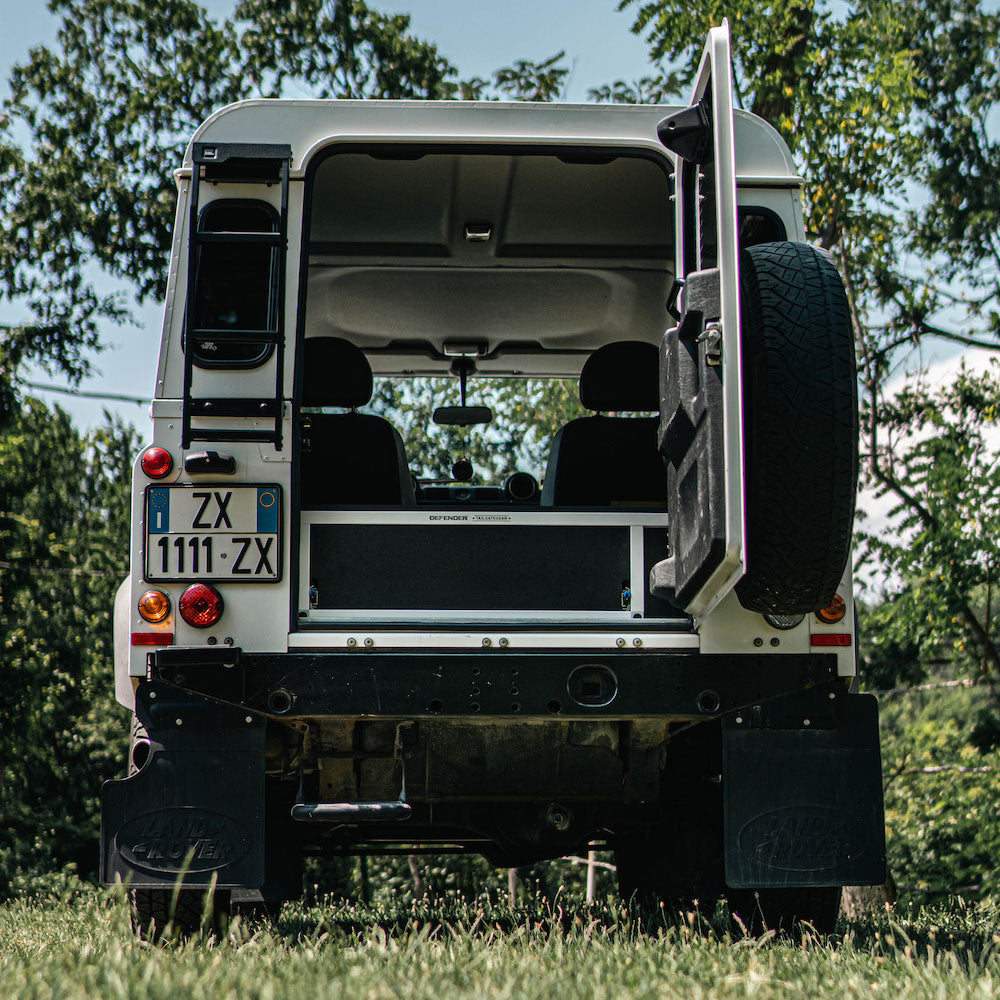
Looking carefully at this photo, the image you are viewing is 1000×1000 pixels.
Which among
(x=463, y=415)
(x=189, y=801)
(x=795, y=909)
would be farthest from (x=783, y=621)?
(x=463, y=415)

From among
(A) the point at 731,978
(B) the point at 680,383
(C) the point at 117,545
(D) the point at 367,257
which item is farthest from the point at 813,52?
(C) the point at 117,545

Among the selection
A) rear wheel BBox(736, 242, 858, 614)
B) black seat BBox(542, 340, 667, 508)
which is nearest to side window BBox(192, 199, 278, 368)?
black seat BBox(542, 340, 667, 508)

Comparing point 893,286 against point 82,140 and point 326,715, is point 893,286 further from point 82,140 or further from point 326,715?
point 326,715

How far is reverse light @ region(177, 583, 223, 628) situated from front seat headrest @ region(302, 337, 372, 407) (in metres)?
1.12

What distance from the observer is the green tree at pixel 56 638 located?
17484 millimetres

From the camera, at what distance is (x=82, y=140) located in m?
18.2

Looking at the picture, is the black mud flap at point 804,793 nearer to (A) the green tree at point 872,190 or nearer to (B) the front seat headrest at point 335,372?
(B) the front seat headrest at point 335,372

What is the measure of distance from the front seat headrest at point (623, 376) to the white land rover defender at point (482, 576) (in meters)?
0.56

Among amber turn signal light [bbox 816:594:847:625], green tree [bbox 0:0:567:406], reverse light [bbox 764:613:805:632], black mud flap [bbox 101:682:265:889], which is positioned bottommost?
black mud flap [bbox 101:682:265:889]

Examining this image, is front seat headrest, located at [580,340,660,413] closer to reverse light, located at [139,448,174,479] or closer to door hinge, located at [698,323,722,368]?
door hinge, located at [698,323,722,368]

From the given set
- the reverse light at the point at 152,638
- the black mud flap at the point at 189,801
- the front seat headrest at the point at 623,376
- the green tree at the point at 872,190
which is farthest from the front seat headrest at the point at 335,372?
the green tree at the point at 872,190

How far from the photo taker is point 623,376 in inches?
228

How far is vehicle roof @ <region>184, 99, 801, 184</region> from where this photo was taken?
4.77 metres

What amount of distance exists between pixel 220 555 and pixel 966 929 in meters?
3.21
